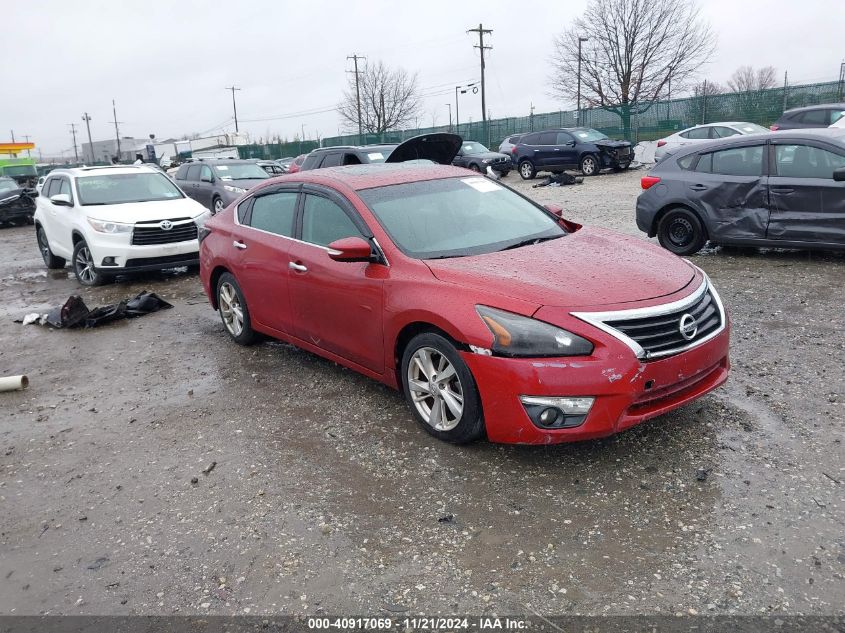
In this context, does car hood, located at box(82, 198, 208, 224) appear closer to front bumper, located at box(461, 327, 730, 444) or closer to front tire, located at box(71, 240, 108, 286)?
front tire, located at box(71, 240, 108, 286)

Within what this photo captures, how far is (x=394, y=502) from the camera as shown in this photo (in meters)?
3.58

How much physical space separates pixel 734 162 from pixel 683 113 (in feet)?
80.5

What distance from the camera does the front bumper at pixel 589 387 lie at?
3.48 m

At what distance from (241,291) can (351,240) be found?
2086 mm

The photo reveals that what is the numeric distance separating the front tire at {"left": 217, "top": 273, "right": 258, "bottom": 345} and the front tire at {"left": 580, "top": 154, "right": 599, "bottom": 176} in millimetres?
19059

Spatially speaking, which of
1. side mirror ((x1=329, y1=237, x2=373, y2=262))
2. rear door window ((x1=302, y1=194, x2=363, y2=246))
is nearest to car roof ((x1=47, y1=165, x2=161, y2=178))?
rear door window ((x1=302, y1=194, x2=363, y2=246))

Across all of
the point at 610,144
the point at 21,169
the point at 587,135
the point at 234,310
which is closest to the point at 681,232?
the point at 234,310

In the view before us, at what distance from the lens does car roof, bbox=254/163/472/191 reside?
16.6 feet

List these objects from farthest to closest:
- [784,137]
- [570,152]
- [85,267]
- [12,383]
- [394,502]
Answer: [570,152] → [85,267] → [784,137] → [12,383] → [394,502]

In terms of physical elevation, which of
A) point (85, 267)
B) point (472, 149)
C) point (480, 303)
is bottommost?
point (85, 267)

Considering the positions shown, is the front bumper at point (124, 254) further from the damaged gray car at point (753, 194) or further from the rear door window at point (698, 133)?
the rear door window at point (698, 133)

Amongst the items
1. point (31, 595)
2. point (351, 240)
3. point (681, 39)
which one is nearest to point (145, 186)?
point (351, 240)

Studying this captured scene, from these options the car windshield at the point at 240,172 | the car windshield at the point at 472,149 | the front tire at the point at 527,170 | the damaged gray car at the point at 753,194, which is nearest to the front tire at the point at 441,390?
the damaged gray car at the point at 753,194

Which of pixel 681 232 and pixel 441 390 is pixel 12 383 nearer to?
pixel 441 390
